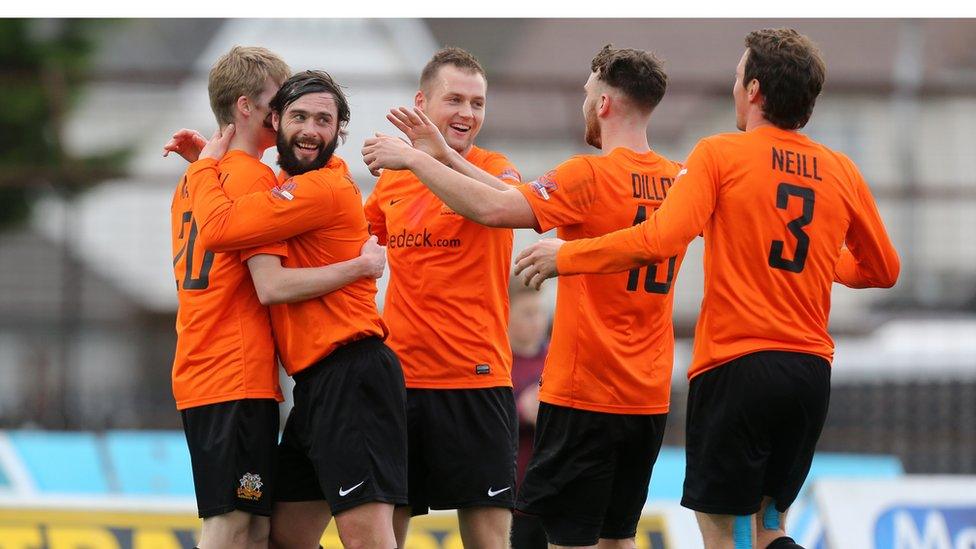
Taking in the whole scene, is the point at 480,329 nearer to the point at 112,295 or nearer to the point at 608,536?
the point at 608,536

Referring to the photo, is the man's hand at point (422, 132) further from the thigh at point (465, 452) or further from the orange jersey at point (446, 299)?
the thigh at point (465, 452)

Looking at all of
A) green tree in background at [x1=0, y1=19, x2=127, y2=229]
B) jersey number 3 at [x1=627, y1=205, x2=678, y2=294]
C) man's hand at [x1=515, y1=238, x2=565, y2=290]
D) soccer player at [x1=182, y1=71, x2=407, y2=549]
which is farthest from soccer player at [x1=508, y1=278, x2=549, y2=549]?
green tree in background at [x1=0, y1=19, x2=127, y2=229]

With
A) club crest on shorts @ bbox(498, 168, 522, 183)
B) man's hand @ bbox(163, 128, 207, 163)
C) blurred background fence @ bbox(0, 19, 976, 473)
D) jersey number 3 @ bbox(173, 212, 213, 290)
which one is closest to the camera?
jersey number 3 @ bbox(173, 212, 213, 290)

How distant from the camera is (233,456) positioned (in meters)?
4.69

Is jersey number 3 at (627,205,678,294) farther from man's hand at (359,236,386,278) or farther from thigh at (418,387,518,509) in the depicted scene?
man's hand at (359,236,386,278)

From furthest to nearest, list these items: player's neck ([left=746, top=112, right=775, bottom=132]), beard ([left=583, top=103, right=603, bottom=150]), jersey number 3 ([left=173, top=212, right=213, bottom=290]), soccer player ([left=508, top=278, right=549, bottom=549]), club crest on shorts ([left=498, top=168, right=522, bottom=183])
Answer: soccer player ([left=508, top=278, right=549, bottom=549])
club crest on shorts ([left=498, top=168, right=522, bottom=183])
beard ([left=583, top=103, right=603, bottom=150])
jersey number 3 ([left=173, top=212, right=213, bottom=290])
player's neck ([left=746, top=112, right=775, bottom=132])

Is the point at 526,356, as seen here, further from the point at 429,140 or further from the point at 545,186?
the point at 545,186

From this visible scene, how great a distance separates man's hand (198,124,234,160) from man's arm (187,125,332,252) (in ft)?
Answer: 0.70

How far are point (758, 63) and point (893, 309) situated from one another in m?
8.44

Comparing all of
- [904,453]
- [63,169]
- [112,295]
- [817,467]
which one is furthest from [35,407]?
[904,453]

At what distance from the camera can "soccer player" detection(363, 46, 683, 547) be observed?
485 centimetres

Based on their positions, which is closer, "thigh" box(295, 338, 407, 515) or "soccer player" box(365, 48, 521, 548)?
"thigh" box(295, 338, 407, 515)

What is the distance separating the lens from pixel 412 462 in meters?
5.30

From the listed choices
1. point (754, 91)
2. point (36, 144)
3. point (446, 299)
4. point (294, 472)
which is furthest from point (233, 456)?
point (36, 144)
